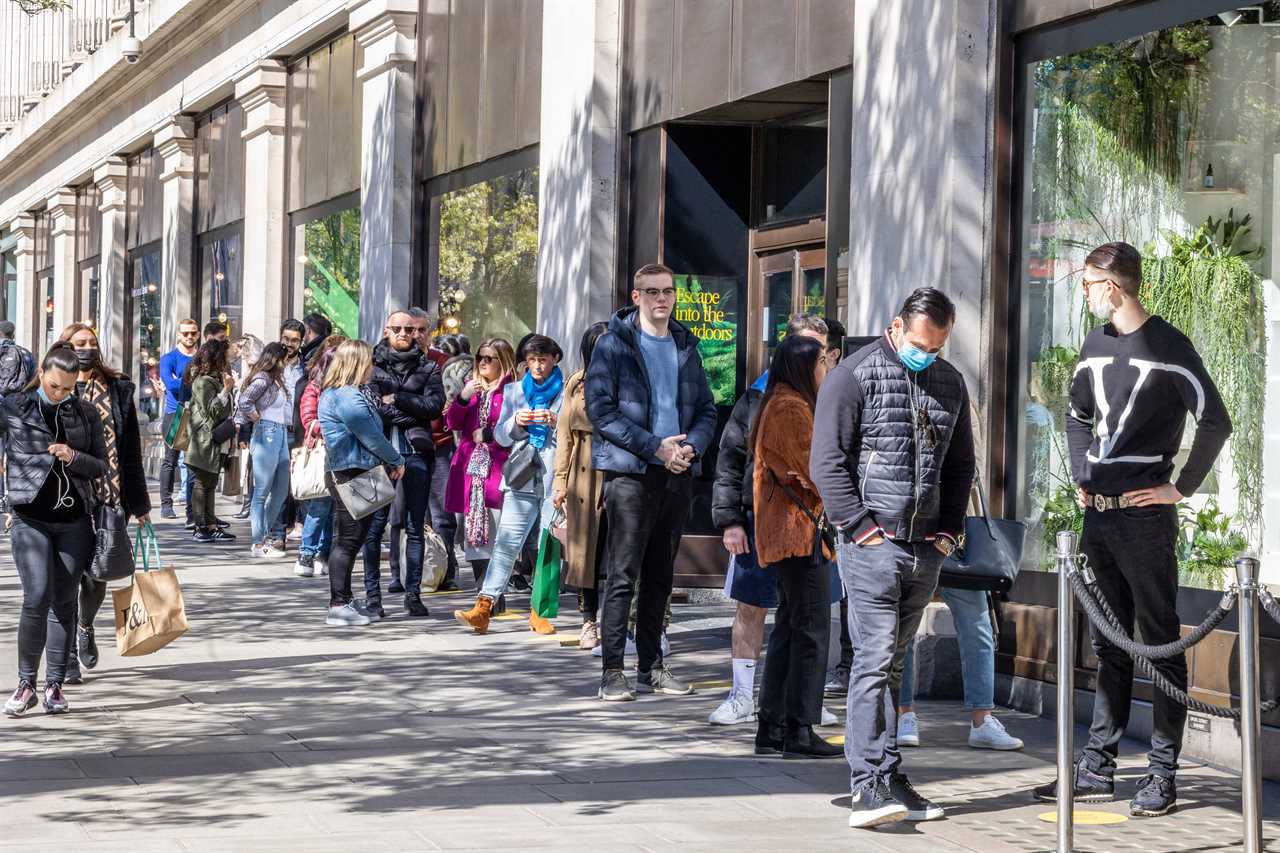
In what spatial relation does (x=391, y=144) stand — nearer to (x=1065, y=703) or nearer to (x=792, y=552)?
(x=792, y=552)

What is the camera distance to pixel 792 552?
761 centimetres

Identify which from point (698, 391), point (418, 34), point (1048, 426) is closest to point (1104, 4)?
point (1048, 426)

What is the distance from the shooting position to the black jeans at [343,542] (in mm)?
11875

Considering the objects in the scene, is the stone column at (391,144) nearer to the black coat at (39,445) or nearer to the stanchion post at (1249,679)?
the black coat at (39,445)

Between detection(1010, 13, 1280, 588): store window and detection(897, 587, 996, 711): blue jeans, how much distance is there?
110cm

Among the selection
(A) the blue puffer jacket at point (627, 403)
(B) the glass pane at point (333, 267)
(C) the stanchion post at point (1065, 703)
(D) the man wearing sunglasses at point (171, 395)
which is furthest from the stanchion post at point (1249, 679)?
(D) the man wearing sunglasses at point (171, 395)

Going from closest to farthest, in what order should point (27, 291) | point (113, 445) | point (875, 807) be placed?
point (875, 807), point (113, 445), point (27, 291)

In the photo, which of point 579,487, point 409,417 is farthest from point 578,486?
point 409,417

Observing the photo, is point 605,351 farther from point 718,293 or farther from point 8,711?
point 718,293

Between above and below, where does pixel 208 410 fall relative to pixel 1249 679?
above


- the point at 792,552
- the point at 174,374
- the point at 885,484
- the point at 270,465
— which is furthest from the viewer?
the point at 174,374

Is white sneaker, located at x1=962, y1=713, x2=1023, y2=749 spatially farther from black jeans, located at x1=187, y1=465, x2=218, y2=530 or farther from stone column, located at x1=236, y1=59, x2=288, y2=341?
stone column, located at x1=236, y1=59, x2=288, y2=341

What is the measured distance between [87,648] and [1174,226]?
5.94 metres

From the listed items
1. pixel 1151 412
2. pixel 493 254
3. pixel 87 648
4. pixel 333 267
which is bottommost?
pixel 87 648
